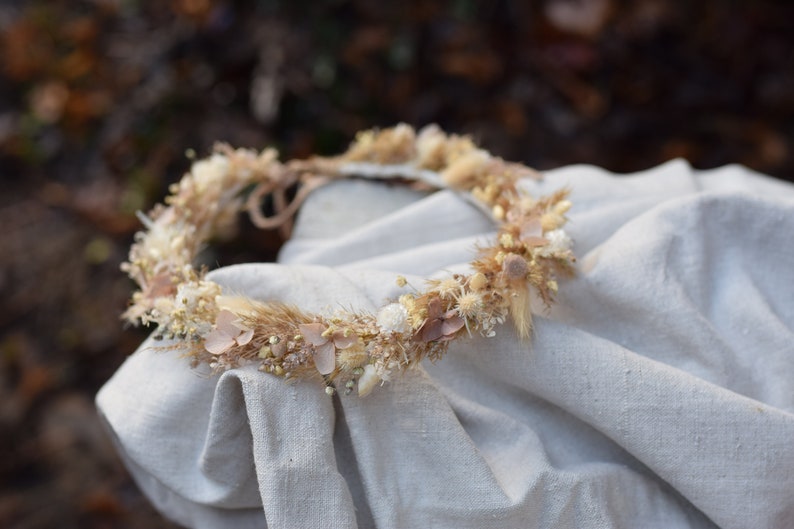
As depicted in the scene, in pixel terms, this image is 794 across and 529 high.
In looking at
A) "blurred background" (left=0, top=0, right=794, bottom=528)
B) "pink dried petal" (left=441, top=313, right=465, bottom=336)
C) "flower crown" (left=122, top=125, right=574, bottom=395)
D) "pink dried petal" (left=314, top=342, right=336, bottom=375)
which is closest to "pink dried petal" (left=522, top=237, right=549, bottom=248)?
"flower crown" (left=122, top=125, right=574, bottom=395)

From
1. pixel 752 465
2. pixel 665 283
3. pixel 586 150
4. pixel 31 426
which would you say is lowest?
pixel 31 426

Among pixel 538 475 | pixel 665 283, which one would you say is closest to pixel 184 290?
pixel 538 475

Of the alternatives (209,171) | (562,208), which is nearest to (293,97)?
(209,171)

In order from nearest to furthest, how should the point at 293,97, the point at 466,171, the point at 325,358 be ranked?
the point at 325,358 < the point at 466,171 < the point at 293,97

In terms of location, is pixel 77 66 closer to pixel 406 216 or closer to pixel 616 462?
pixel 406 216

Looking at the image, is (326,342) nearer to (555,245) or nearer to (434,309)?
(434,309)

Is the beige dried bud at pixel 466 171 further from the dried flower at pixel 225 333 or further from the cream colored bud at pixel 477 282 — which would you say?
the dried flower at pixel 225 333

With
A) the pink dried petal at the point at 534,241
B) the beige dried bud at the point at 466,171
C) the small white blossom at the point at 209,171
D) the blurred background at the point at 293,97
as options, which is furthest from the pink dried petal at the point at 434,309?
the blurred background at the point at 293,97
